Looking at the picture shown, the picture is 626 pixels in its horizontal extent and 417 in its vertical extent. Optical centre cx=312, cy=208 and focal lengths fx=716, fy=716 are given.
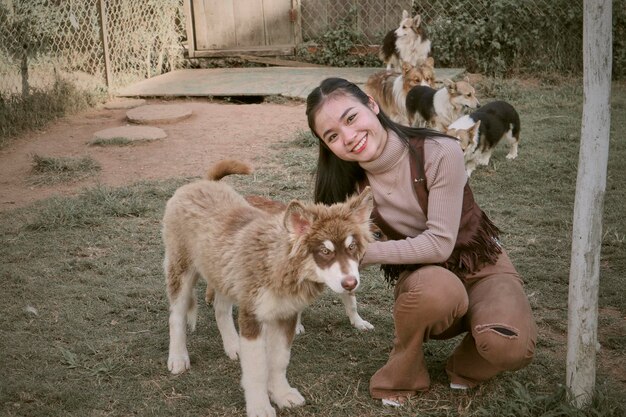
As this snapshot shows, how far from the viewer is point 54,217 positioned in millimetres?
6066

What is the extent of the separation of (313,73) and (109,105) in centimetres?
350

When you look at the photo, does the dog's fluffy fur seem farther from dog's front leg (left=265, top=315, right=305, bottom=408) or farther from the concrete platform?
dog's front leg (left=265, top=315, right=305, bottom=408)

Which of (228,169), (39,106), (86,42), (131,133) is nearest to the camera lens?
(228,169)

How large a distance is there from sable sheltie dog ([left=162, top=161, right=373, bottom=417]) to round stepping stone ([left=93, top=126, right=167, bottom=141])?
197 inches

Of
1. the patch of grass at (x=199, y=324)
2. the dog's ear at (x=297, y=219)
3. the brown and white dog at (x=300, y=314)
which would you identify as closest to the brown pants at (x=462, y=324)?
the patch of grass at (x=199, y=324)

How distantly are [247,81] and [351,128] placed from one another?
344 inches

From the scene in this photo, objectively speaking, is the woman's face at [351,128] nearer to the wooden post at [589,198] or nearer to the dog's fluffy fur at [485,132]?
the wooden post at [589,198]

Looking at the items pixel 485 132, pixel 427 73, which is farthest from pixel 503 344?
pixel 427 73

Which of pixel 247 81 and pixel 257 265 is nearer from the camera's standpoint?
pixel 257 265

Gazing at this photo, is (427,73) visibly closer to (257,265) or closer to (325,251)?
(257,265)

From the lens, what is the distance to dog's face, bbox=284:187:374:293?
9.81 ft

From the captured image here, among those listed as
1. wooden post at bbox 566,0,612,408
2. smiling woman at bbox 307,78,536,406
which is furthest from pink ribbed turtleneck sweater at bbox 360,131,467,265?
wooden post at bbox 566,0,612,408

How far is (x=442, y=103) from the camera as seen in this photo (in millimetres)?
8805

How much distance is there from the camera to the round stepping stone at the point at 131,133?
8.88 metres
